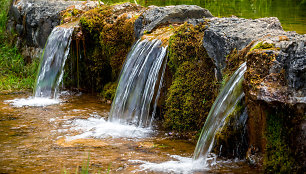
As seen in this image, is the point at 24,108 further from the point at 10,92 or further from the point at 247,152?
the point at 247,152

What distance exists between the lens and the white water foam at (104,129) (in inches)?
178

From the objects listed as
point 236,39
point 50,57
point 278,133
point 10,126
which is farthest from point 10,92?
point 278,133

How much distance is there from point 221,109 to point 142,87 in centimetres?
150

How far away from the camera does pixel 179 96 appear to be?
4.75 meters

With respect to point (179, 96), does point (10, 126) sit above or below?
below

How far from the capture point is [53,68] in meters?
6.56

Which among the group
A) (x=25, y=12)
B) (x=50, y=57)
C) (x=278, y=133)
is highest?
(x=25, y=12)

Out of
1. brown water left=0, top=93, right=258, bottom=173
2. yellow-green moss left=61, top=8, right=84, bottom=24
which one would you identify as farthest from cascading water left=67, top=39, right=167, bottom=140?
yellow-green moss left=61, top=8, right=84, bottom=24

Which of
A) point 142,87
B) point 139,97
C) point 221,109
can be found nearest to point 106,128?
point 139,97

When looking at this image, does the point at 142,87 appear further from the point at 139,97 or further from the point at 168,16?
the point at 168,16

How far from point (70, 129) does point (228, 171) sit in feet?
7.08

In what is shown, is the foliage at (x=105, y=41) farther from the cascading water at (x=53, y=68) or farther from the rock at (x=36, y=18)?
the rock at (x=36, y=18)

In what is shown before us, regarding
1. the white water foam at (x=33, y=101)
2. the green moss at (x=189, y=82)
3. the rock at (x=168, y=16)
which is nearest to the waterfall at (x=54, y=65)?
the white water foam at (x=33, y=101)

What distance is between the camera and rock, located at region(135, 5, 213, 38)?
18.4ft
